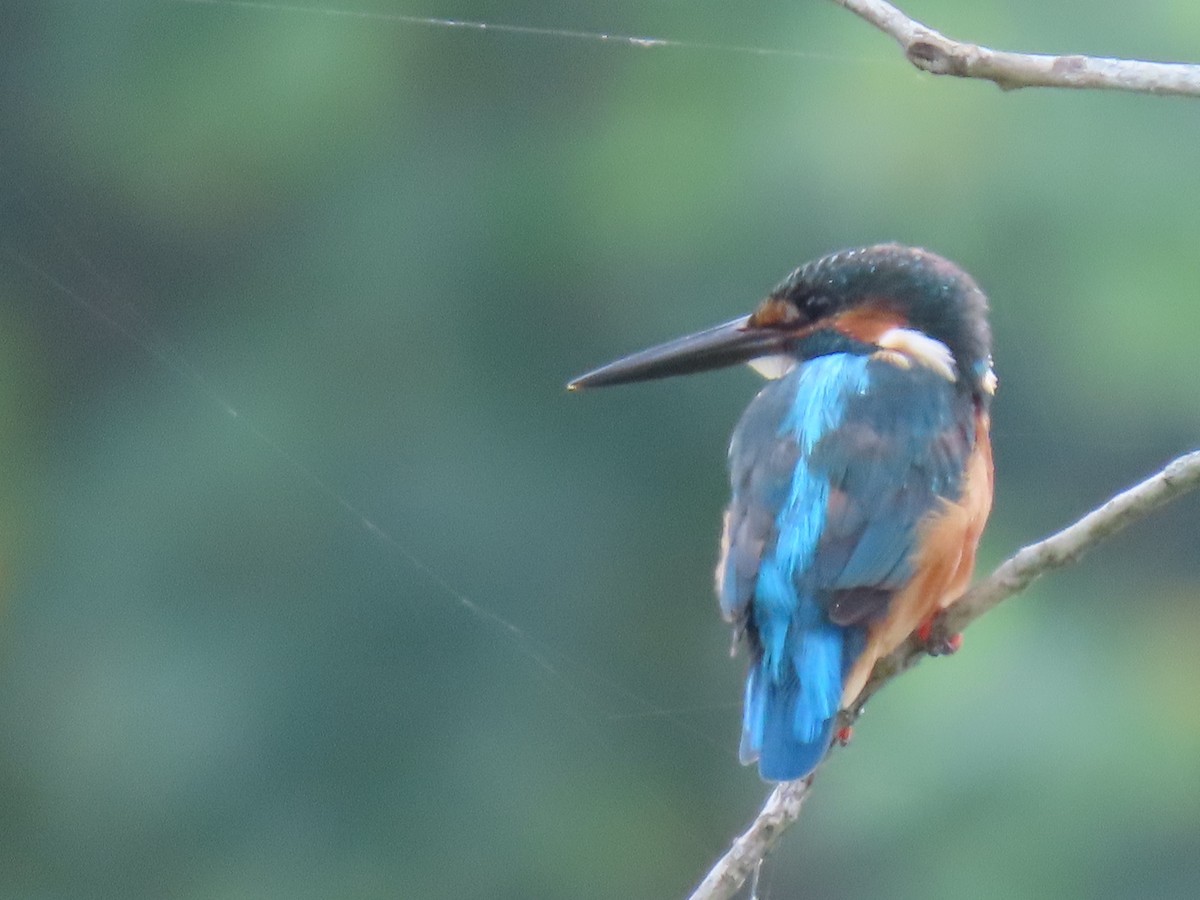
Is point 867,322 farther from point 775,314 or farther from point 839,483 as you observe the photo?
point 839,483

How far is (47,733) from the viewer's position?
4250 millimetres

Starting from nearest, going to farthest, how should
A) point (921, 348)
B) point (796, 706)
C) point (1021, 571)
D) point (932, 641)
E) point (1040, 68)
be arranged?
point (1040, 68), point (1021, 571), point (796, 706), point (932, 641), point (921, 348)

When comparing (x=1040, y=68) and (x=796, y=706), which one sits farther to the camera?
(x=796, y=706)

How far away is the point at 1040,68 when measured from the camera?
149 centimetres

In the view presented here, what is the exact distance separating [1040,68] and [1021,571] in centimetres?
44

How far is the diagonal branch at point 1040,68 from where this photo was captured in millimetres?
1466

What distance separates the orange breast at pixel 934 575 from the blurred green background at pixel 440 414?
5.49ft

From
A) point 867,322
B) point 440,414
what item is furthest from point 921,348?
point 440,414

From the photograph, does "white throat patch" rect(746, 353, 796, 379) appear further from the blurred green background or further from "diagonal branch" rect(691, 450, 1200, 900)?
the blurred green background

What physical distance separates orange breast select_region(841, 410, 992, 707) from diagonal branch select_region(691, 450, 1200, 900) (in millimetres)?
181

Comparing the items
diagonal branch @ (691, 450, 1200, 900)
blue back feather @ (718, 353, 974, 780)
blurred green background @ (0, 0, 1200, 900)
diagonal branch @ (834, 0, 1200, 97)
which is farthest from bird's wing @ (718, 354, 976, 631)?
blurred green background @ (0, 0, 1200, 900)

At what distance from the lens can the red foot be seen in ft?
6.40

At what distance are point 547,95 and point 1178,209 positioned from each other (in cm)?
141

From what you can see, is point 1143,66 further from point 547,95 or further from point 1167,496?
point 547,95
